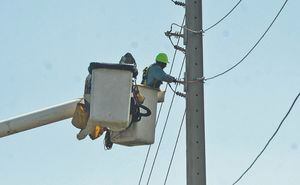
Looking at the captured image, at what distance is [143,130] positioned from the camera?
12.4 meters

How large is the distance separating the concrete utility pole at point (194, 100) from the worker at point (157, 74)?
0.32 m

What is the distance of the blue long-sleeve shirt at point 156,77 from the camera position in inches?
510

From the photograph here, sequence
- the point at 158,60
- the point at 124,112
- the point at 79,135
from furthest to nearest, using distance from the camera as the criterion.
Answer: the point at 158,60 < the point at 79,135 < the point at 124,112

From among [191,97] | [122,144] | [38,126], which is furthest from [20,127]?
[191,97]

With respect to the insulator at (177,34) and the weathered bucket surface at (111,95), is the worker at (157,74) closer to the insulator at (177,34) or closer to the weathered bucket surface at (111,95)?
the insulator at (177,34)

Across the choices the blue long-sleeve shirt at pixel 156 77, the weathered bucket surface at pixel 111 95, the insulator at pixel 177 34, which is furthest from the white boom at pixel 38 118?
the insulator at pixel 177 34

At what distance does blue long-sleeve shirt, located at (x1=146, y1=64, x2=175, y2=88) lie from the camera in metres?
12.9

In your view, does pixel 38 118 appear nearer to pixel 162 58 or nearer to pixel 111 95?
pixel 111 95

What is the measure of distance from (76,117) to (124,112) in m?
0.81

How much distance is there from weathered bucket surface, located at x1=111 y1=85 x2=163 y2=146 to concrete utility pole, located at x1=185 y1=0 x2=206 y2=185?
446 mm

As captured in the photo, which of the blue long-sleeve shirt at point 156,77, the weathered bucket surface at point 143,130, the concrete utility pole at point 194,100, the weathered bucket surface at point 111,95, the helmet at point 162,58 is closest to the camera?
the weathered bucket surface at point 111,95

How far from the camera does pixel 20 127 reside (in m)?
12.0

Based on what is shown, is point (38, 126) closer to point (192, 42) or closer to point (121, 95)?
point (121, 95)

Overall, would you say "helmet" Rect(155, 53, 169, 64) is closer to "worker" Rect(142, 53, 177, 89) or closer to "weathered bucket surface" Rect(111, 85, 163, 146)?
"worker" Rect(142, 53, 177, 89)
